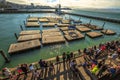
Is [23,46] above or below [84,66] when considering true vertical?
below

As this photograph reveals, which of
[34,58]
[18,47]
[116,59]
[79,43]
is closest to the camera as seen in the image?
[116,59]

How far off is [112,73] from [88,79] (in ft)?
9.59

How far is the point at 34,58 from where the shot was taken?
21859 millimetres

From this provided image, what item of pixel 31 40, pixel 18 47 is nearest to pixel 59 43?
pixel 31 40

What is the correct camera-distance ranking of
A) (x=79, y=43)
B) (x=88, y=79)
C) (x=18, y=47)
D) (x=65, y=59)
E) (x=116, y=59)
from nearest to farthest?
(x=88, y=79) < (x=116, y=59) < (x=65, y=59) < (x=18, y=47) < (x=79, y=43)

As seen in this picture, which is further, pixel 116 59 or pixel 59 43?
pixel 59 43

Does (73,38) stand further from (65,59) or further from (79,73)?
(79,73)

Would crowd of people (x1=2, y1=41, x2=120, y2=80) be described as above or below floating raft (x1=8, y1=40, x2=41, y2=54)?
above

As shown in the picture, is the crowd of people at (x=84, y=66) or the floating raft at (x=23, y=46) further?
the floating raft at (x=23, y=46)

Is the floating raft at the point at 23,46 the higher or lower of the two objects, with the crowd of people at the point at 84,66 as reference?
lower

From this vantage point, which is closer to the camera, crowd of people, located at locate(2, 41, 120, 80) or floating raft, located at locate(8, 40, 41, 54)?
crowd of people, located at locate(2, 41, 120, 80)

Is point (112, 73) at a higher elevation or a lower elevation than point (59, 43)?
higher

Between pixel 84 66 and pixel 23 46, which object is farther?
pixel 23 46

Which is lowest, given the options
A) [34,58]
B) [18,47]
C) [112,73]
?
[34,58]
